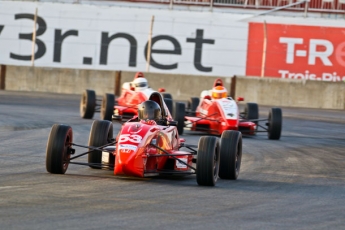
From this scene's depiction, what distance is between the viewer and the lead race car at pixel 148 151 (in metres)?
11.3

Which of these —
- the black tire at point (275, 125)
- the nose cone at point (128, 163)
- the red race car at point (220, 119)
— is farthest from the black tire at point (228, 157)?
the black tire at point (275, 125)

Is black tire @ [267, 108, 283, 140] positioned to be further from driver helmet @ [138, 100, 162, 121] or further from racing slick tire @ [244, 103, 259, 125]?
driver helmet @ [138, 100, 162, 121]

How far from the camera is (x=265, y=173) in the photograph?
44.3 ft

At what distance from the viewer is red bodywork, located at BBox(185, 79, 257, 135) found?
20094 mm

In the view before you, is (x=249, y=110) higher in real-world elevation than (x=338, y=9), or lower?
lower

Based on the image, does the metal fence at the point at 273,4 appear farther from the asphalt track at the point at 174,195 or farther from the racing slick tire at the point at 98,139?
the racing slick tire at the point at 98,139

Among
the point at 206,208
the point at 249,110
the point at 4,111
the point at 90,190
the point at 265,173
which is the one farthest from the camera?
the point at 4,111

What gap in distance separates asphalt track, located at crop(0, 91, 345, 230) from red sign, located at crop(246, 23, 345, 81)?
2126 cm

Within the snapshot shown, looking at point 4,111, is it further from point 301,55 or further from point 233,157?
point 301,55

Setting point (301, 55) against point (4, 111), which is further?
point (301, 55)

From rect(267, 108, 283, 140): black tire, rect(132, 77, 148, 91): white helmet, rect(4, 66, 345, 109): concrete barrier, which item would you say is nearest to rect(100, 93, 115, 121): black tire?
rect(132, 77, 148, 91): white helmet

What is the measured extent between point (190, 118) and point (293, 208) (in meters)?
11.0

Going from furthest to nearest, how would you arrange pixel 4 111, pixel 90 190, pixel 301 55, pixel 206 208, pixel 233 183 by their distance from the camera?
pixel 301 55
pixel 4 111
pixel 233 183
pixel 90 190
pixel 206 208

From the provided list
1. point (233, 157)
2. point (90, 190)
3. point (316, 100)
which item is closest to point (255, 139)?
point (233, 157)
